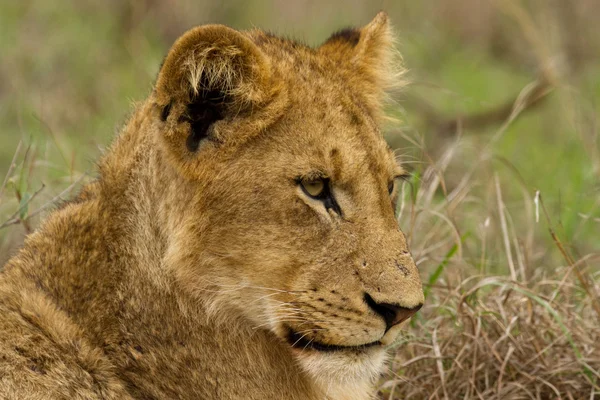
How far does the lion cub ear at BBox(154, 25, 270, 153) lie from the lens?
3488mm

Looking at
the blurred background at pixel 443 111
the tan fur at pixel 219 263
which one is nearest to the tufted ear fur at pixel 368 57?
the blurred background at pixel 443 111

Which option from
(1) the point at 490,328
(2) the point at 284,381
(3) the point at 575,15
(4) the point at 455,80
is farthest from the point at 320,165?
(3) the point at 575,15

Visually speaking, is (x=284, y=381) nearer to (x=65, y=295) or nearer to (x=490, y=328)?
(x=65, y=295)

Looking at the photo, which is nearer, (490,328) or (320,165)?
(320,165)

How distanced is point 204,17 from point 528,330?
8.38 meters

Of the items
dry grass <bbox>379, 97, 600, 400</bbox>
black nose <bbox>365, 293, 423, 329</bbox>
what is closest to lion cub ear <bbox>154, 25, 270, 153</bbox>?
black nose <bbox>365, 293, 423, 329</bbox>

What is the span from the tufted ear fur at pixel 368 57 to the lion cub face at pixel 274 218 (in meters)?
0.66

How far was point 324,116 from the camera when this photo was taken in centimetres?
376

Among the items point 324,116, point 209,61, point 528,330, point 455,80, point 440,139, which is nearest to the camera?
point 209,61

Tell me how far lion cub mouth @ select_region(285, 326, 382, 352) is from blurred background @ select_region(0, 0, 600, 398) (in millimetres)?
1230

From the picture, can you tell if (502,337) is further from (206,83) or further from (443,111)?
(443,111)

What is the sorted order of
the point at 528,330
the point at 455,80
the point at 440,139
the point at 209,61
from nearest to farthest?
the point at 209,61
the point at 528,330
the point at 440,139
the point at 455,80

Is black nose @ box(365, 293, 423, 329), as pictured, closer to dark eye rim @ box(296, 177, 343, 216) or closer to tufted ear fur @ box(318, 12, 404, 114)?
dark eye rim @ box(296, 177, 343, 216)

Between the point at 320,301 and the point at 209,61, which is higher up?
the point at 209,61
